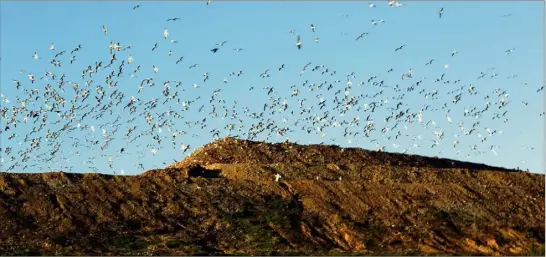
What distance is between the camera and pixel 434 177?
63219mm

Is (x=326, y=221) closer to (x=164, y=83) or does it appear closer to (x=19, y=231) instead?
(x=164, y=83)

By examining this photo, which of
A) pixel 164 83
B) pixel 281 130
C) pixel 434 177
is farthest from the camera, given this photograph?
pixel 281 130

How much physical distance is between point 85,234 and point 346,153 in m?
31.5

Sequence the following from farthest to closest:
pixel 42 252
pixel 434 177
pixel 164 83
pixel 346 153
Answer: pixel 346 153 < pixel 434 177 < pixel 164 83 < pixel 42 252

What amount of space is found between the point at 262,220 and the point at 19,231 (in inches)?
595

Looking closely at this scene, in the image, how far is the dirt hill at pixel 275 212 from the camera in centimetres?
5056

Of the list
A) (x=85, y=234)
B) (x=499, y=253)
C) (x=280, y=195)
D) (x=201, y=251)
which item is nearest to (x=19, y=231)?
(x=85, y=234)

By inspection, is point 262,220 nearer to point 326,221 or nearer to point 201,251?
point 326,221

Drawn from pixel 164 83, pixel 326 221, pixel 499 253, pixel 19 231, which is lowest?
pixel 499 253

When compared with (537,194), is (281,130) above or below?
above

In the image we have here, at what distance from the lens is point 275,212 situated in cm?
5584

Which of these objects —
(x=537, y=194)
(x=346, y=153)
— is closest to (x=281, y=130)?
(x=346, y=153)

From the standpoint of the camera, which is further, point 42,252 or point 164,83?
point 164,83

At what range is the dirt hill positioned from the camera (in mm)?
50562
